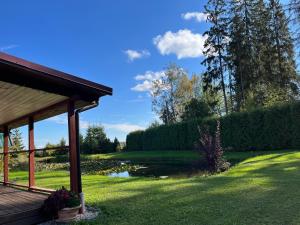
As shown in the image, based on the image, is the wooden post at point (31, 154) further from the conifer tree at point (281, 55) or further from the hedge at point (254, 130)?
the conifer tree at point (281, 55)

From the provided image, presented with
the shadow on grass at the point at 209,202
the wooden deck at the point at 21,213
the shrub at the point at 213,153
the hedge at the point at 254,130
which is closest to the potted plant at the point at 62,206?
the wooden deck at the point at 21,213

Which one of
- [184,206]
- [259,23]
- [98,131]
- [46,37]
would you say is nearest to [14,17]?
[46,37]

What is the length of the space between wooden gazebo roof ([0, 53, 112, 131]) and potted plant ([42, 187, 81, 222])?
5.58 feet

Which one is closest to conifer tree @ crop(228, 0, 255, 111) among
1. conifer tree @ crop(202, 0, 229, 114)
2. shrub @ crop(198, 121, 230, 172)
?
conifer tree @ crop(202, 0, 229, 114)

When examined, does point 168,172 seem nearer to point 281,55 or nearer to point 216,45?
point 216,45

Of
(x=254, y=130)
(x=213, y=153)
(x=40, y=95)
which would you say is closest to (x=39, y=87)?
(x=40, y=95)

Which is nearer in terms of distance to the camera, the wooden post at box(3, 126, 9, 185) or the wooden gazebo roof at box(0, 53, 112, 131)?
the wooden gazebo roof at box(0, 53, 112, 131)

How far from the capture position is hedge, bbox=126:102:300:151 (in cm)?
2041

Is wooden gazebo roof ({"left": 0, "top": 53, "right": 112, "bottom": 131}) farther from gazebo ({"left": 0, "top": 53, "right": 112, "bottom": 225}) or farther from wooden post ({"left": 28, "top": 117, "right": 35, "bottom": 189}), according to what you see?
wooden post ({"left": 28, "top": 117, "right": 35, "bottom": 189})

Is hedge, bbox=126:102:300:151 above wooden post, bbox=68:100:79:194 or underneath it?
above

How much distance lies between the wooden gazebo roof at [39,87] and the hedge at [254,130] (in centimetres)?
1650

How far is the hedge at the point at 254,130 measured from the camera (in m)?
20.4

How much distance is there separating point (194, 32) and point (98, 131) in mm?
15629

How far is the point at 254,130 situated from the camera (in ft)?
74.1
